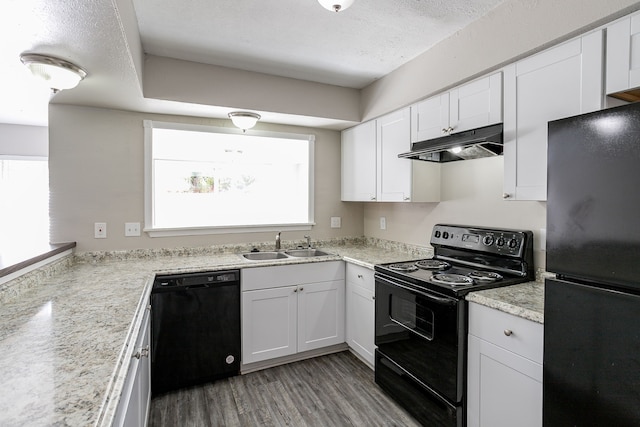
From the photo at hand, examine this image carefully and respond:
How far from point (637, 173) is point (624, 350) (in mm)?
550

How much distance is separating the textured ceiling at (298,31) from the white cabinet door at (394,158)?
43 cm

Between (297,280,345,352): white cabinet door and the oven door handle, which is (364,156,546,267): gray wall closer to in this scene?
the oven door handle

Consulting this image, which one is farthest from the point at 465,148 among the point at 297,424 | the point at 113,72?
the point at 113,72

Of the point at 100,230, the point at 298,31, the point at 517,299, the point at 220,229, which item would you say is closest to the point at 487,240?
the point at 517,299

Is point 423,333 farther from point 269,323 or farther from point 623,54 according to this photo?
point 623,54

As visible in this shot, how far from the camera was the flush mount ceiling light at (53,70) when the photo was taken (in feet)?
5.32

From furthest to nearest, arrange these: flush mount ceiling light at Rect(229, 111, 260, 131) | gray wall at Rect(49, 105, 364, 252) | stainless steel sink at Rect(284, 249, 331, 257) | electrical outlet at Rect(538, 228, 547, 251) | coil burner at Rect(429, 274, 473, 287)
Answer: stainless steel sink at Rect(284, 249, 331, 257)
flush mount ceiling light at Rect(229, 111, 260, 131)
gray wall at Rect(49, 105, 364, 252)
electrical outlet at Rect(538, 228, 547, 251)
coil burner at Rect(429, 274, 473, 287)

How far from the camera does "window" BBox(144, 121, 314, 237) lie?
115 inches

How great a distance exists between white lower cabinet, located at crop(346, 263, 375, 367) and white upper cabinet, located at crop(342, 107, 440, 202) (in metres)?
0.68

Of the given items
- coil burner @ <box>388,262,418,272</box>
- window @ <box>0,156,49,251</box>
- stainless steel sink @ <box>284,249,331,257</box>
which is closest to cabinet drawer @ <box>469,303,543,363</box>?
coil burner @ <box>388,262,418,272</box>

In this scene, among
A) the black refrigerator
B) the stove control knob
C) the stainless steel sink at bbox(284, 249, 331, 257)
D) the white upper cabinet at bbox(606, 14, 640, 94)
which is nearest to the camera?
the black refrigerator

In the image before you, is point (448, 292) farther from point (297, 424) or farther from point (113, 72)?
point (113, 72)

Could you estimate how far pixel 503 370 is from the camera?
1.57 metres

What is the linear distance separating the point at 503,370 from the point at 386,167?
1721 mm
